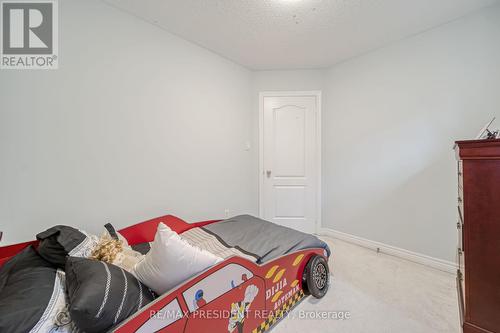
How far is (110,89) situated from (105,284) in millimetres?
1699

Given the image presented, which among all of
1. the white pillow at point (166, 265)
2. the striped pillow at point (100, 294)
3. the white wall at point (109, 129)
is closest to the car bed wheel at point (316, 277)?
the white pillow at point (166, 265)

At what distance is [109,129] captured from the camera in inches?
72.6

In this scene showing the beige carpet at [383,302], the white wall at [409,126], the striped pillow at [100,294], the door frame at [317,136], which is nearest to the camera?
the striped pillow at [100,294]

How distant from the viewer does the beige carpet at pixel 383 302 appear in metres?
1.43

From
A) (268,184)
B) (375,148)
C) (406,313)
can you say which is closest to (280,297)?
(406,313)

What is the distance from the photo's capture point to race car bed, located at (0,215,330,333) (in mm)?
899

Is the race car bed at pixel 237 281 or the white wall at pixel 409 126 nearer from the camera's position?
the race car bed at pixel 237 281

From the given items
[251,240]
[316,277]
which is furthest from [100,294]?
[316,277]

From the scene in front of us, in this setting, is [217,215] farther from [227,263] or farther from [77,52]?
[77,52]

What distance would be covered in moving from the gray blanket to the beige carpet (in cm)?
43

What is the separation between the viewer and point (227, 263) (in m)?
1.08

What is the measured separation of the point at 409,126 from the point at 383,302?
185 centimetres

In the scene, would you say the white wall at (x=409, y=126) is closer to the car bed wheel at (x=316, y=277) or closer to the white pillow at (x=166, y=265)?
the car bed wheel at (x=316, y=277)

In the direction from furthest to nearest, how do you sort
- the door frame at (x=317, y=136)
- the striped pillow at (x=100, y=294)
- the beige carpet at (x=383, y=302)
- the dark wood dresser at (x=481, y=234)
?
the door frame at (x=317, y=136), the beige carpet at (x=383, y=302), the dark wood dresser at (x=481, y=234), the striped pillow at (x=100, y=294)
